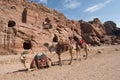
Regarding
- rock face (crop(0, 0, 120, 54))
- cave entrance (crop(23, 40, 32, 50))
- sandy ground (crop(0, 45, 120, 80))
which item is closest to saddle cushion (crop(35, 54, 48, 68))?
sandy ground (crop(0, 45, 120, 80))

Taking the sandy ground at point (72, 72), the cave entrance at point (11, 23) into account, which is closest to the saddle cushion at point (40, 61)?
the sandy ground at point (72, 72)

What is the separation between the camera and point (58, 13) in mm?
57062

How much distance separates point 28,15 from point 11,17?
7337mm

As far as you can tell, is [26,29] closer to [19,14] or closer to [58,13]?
[19,14]

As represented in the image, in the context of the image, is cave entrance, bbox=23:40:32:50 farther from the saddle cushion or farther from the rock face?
the saddle cushion

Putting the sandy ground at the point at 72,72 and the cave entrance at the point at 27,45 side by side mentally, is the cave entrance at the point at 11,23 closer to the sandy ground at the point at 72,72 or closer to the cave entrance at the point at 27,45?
the cave entrance at the point at 27,45

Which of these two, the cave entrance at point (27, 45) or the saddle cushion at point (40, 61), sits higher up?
the cave entrance at point (27, 45)

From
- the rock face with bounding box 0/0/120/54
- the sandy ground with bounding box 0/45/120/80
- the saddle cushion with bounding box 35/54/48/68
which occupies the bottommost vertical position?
the sandy ground with bounding box 0/45/120/80

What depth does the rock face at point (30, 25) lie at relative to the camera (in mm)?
32844

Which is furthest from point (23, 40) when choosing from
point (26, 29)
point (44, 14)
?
point (44, 14)

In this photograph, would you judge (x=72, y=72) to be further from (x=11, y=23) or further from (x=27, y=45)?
(x=11, y=23)

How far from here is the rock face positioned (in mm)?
32844

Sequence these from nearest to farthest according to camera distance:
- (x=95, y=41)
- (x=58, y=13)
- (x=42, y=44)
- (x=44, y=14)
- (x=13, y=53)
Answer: (x=13, y=53) < (x=42, y=44) < (x=44, y=14) < (x=58, y=13) < (x=95, y=41)

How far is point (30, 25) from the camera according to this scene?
123 feet
